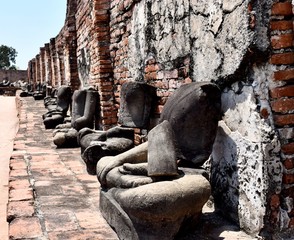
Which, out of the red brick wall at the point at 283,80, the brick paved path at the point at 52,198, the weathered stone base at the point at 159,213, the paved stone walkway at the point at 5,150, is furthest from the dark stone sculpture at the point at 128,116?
the red brick wall at the point at 283,80

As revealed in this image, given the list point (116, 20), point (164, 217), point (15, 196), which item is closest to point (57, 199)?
point (15, 196)

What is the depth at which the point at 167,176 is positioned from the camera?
2.18 meters

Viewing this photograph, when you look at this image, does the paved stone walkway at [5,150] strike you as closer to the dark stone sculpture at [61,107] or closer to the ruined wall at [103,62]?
the dark stone sculpture at [61,107]

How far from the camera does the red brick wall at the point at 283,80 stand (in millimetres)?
2059

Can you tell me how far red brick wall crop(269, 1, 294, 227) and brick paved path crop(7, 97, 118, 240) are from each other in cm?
111

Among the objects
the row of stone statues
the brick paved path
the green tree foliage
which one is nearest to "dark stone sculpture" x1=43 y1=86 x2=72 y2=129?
the brick paved path

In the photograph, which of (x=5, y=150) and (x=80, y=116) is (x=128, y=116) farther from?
(x=5, y=150)

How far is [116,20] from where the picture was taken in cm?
516

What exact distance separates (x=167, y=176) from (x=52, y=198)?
4.31 ft

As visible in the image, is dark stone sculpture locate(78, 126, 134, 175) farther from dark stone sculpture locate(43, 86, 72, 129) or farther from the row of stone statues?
dark stone sculpture locate(43, 86, 72, 129)

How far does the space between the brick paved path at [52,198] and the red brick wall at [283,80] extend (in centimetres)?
111

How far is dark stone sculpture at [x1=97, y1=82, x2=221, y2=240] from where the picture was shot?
2.00 metres

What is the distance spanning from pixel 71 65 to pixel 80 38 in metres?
1.05

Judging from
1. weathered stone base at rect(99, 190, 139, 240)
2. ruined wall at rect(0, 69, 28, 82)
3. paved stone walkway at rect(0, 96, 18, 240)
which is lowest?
paved stone walkway at rect(0, 96, 18, 240)
